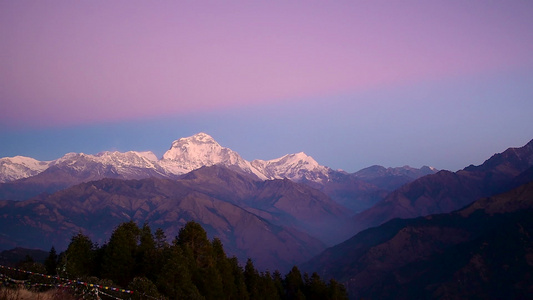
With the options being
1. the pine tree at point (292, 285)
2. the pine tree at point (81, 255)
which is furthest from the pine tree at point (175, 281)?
the pine tree at point (292, 285)

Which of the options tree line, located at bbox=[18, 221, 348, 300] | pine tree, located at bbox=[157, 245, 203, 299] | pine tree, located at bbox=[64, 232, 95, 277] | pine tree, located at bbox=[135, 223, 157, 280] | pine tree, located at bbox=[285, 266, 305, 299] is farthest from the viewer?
pine tree, located at bbox=[285, 266, 305, 299]

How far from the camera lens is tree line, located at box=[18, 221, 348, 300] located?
70500 mm

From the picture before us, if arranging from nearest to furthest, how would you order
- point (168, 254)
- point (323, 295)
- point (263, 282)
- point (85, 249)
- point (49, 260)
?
1. point (168, 254)
2. point (85, 249)
3. point (49, 260)
4. point (263, 282)
5. point (323, 295)

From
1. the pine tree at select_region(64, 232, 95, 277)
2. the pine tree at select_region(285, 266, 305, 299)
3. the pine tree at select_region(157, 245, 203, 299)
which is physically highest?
the pine tree at select_region(64, 232, 95, 277)

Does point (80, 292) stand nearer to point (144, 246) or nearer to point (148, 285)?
point (148, 285)

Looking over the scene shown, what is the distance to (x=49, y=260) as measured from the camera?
92.4 meters

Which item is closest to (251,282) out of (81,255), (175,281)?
(175,281)

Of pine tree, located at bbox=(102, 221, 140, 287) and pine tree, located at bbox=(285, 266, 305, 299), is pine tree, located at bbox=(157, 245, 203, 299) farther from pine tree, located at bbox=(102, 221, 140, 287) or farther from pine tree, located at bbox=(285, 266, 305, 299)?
pine tree, located at bbox=(285, 266, 305, 299)

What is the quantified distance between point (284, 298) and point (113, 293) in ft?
216

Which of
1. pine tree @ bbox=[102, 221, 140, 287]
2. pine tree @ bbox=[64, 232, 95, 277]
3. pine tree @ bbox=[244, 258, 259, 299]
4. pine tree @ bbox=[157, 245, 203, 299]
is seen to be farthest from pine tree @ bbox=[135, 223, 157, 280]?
pine tree @ bbox=[244, 258, 259, 299]

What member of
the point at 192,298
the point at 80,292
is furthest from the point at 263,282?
the point at 80,292

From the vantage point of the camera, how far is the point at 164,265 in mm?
71000

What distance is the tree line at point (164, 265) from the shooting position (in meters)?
70.5

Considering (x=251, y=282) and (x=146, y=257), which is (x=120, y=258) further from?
(x=251, y=282)
